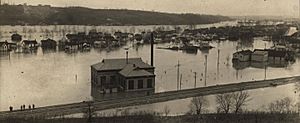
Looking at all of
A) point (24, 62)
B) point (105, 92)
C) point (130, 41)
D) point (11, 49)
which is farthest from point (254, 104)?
point (130, 41)

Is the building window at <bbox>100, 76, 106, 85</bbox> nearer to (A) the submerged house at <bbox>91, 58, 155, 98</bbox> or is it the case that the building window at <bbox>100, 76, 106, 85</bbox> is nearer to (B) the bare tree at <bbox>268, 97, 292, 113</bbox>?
(A) the submerged house at <bbox>91, 58, 155, 98</bbox>

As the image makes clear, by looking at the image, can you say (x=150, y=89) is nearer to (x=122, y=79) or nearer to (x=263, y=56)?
(x=122, y=79)

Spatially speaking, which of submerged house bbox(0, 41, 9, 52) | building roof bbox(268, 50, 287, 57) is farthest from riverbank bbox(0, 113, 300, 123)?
submerged house bbox(0, 41, 9, 52)

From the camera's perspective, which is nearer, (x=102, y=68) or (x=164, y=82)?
(x=102, y=68)

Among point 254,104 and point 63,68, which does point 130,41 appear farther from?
point 254,104

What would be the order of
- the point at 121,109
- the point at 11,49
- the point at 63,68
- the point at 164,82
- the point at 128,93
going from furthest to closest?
the point at 11,49
the point at 63,68
the point at 164,82
the point at 128,93
the point at 121,109

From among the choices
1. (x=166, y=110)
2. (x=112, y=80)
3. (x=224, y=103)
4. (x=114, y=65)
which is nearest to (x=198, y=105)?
(x=224, y=103)

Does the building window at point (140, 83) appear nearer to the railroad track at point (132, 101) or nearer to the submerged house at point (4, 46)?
the railroad track at point (132, 101)

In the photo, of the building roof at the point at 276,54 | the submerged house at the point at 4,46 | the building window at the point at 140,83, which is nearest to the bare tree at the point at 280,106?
the building window at the point at 140,83
